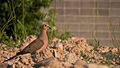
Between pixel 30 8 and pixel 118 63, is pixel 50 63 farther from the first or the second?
pixel 30 8

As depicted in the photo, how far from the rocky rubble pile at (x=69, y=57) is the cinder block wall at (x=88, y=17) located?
14.5 ft

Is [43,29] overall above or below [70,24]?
above

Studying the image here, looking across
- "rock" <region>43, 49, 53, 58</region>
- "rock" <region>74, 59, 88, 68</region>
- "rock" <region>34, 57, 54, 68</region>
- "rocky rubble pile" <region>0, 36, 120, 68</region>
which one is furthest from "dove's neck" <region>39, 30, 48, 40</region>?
"rock" <region>74, 59, 88, 68</region>

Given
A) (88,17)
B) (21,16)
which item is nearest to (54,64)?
(21,16)

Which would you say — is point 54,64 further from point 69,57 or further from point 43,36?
point 43,36

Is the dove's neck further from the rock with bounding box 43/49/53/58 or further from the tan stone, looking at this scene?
the tan stone

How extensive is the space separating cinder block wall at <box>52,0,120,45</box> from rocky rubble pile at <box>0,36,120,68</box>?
4.41 meters

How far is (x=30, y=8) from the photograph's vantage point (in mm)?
11781

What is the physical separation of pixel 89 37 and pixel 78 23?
0.41 meters

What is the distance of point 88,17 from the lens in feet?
43.7

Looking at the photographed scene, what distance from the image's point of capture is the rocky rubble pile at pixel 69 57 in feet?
23.3

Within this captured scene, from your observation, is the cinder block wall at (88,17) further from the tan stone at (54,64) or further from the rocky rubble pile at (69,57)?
the tan stone at (54,64)

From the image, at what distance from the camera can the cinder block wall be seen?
43.4 feet

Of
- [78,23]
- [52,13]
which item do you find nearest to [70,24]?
[78,23]
